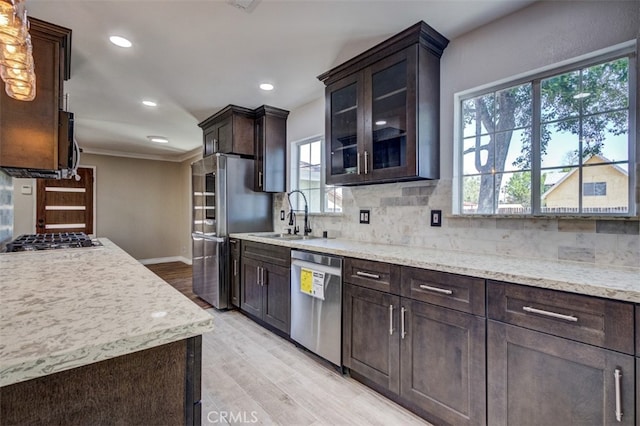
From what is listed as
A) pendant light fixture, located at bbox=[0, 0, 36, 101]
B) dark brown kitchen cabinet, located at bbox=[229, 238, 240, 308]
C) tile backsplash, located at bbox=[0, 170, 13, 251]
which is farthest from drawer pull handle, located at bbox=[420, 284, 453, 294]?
tile backsplash, located at bbox=[0, 170, 13, 251]

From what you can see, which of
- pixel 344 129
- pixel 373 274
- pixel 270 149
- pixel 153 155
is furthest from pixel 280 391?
pixel 153 155

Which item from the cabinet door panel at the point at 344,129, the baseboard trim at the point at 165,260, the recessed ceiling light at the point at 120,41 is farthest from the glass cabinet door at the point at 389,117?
the baseboard trim at the point at 165,260

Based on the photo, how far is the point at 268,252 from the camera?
2971 mm

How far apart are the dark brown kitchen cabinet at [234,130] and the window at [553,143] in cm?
250

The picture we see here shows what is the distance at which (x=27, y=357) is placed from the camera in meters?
0.56

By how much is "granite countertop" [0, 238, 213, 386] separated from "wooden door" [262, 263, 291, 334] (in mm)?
1560

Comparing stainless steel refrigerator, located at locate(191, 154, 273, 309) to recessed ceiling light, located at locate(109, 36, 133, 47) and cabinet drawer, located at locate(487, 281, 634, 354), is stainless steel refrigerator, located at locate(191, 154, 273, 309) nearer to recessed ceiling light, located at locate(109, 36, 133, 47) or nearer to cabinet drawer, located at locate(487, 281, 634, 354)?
recessed ceiling light, located at locate(109, 36, 133, 47)

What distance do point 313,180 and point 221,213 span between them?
1.15m

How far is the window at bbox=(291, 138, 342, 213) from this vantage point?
330 centimetres

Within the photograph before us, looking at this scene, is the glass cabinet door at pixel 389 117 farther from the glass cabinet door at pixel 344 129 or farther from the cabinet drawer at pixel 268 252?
the cabinet drawer at pixel 268 252

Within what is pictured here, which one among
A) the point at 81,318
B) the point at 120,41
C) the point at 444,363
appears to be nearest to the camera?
the point at 81,318

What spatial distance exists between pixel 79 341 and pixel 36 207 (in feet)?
22.2

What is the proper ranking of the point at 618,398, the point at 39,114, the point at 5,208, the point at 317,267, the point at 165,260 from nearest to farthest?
1. the point at 618,398
2. the point at 39,114
3. the point at 317,267
4. the point at 5,208
5. the point at 165,260

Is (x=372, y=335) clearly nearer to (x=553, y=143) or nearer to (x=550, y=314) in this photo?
(x=550, y=314)
